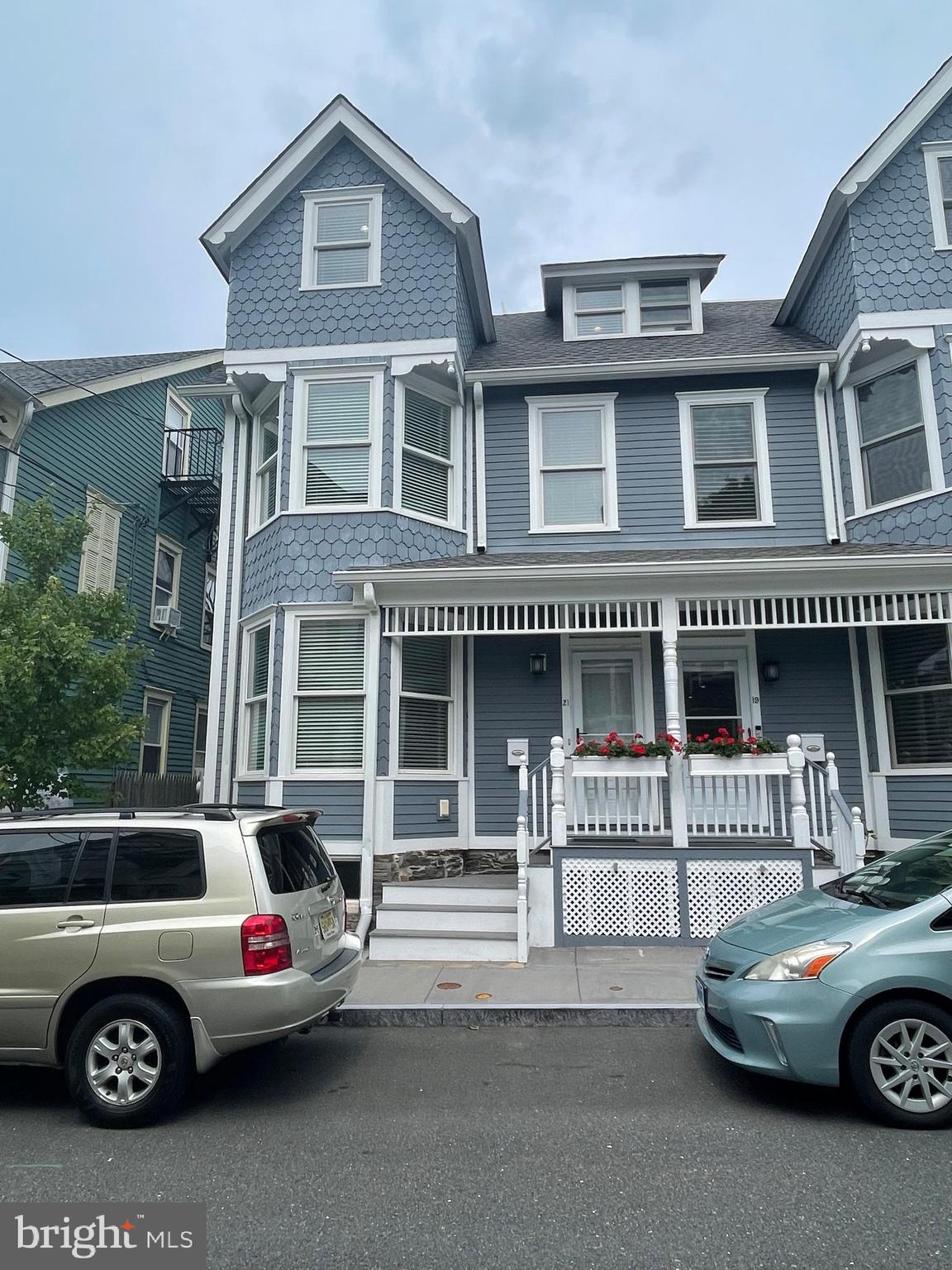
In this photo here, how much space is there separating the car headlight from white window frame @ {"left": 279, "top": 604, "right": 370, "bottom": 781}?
530cm

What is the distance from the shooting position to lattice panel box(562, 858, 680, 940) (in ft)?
25.6

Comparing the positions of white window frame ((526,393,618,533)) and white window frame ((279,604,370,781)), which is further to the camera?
white window frame ((526,393,618,533))

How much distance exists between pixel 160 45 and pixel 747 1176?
45.4 ft

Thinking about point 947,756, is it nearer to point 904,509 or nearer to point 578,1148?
point 904,509

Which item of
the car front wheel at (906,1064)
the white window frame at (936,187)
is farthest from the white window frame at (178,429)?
the car front wheel at (906,1064)

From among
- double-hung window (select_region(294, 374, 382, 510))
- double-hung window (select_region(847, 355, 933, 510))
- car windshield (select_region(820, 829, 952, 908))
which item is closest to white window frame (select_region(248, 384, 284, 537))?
double-hung window (select_region(294, 374, 382, 510))

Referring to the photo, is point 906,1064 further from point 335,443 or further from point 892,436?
point 335,443

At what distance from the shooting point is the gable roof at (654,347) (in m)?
10.5

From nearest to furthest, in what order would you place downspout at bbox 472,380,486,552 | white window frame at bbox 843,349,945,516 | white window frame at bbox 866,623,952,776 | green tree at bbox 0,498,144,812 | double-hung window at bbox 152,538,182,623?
green tree at bbox 0,498,144,812 → white window frame at bbox 866,623,952,776 → white window frame at bbox 843,349,945,516 → downspout at bbox 472,380,486,552 → double-hung window at bbox 152,538,182,623

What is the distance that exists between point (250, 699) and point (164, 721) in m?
6.14

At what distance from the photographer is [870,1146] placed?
3.83 meters

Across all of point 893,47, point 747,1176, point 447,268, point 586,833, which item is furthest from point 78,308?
point 747,1176

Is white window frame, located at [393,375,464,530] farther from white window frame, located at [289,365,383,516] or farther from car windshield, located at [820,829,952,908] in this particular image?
car windshield, located at [820,829,952,908]

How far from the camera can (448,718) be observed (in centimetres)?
997
